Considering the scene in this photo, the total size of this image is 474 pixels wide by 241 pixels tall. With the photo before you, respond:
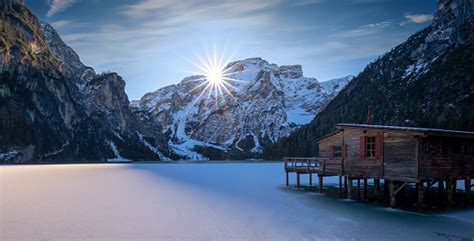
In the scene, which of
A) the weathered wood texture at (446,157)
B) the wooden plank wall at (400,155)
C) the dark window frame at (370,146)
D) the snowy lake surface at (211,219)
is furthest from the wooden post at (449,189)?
the dark window frame at (370,146)

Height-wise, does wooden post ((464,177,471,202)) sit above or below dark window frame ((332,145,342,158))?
below

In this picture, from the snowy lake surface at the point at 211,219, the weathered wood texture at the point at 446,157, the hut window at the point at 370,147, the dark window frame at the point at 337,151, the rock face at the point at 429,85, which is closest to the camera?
the snowy lake surface at the point at 211,219

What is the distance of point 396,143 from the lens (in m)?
31.3

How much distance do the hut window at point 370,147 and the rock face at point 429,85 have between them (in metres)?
85.0

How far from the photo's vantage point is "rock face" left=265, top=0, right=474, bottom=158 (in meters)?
125

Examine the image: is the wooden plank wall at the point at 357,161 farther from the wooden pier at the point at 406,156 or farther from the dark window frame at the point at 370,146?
the dark window frame at the point at 370,146

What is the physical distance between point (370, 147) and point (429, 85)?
125512 millimetres

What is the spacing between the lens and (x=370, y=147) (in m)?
34.1

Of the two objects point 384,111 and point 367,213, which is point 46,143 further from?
Answer: point 367,213

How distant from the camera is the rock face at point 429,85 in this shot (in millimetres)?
124625

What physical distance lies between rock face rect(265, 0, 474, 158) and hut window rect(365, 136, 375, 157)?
279 ft

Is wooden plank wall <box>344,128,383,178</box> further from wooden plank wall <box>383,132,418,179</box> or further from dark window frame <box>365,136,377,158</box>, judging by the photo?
wooden plank wall <box>383,132,418,179</box>

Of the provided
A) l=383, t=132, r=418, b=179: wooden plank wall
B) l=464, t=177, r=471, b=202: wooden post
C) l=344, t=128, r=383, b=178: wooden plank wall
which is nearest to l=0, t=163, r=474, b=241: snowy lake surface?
l=344, t=128, r=383, b=178: wooden plank wall

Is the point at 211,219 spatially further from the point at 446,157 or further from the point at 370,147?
the point at 446,157
